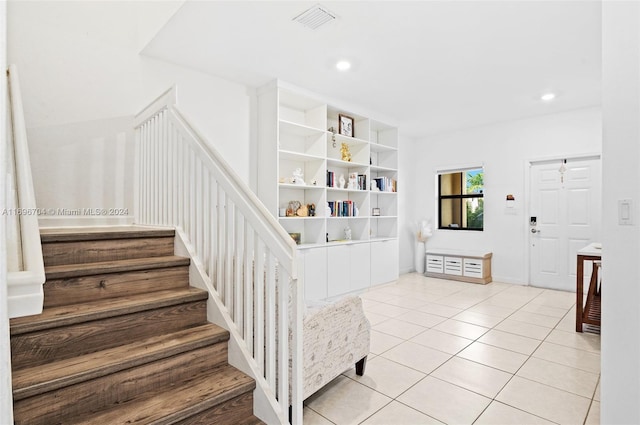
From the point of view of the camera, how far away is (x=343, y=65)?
3.54 metres

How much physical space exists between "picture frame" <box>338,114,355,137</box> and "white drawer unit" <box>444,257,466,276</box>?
2.67 meters

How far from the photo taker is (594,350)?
9.47 ft

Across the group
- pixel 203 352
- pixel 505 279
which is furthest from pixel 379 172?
pixel 203 352

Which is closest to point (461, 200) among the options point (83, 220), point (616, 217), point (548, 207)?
point (548, 207)

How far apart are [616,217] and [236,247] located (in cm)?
187

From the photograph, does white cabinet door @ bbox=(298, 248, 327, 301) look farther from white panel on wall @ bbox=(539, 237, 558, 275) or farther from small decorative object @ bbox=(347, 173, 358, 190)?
white panel on wall @ bbox=(539, 237, 558, 275)

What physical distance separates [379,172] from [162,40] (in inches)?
147

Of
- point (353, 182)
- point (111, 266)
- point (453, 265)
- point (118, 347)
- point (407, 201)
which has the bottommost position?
point (453, 265)

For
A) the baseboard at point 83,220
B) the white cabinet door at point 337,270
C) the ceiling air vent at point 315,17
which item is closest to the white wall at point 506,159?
the white cabinet door at point 337,270

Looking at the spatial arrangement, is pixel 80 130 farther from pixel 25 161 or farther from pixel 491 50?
pixel 491 50

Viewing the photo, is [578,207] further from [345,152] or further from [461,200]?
[345,152]

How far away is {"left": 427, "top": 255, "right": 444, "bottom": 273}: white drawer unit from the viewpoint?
19.4 ft

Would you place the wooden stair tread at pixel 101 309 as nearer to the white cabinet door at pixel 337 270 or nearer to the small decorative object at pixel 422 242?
the white cabinet door at pixel 337 270

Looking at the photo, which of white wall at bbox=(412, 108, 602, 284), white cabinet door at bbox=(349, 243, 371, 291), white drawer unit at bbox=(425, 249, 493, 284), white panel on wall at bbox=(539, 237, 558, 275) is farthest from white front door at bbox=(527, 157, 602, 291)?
white cabinet door at bbox=(349, 243, 371, 291)
